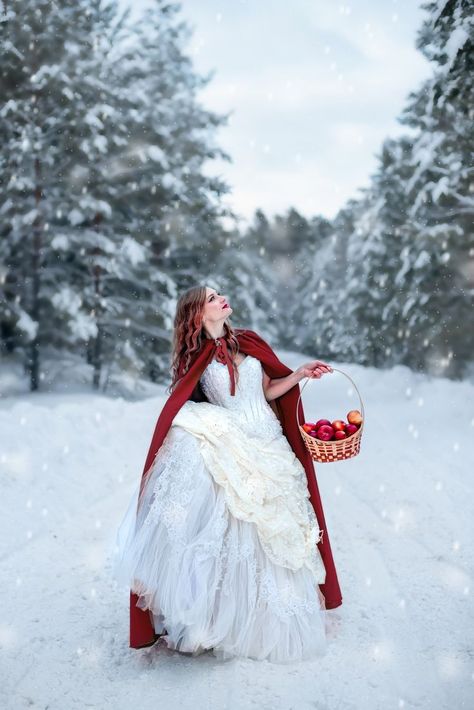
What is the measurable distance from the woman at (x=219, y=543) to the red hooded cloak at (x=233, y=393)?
0.01m

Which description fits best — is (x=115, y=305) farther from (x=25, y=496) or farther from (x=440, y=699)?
(x=440, y=699)

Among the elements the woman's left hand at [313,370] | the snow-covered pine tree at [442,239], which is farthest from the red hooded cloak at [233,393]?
the snow-covered pine tree at [442,239]

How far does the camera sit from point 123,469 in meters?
9.79

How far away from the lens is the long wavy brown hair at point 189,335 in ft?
15.8

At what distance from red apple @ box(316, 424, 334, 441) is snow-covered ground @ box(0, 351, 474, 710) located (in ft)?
4.69

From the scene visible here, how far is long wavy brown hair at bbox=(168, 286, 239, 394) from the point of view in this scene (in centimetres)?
481

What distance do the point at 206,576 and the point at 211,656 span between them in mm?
680

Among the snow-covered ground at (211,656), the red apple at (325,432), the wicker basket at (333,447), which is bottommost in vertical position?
the snow-covered ground at (211,656)

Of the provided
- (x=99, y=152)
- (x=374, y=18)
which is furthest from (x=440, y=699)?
(x=99, y=152)

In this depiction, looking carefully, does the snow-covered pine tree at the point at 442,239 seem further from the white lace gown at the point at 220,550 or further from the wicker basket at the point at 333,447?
the white lace gown at the point at 220,550

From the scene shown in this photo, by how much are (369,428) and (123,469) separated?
20.0ft

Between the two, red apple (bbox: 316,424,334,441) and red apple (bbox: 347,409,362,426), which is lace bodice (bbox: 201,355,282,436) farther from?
red apple (bbox: 347,409,362,426)

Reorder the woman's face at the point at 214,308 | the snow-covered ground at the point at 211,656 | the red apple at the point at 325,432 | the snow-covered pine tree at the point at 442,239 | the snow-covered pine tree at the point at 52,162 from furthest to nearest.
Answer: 1. the snow-covered pine tree at the point at 442,239
2. the snow-covered pine tree at the point at 52,162
3. the woman's face at the point at 214,308
4. the red apple at the point at 325,432
5. the snow-covered ground at the point at 211,656

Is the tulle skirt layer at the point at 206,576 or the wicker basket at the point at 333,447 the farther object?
the wicker basket at the point at 333,447
